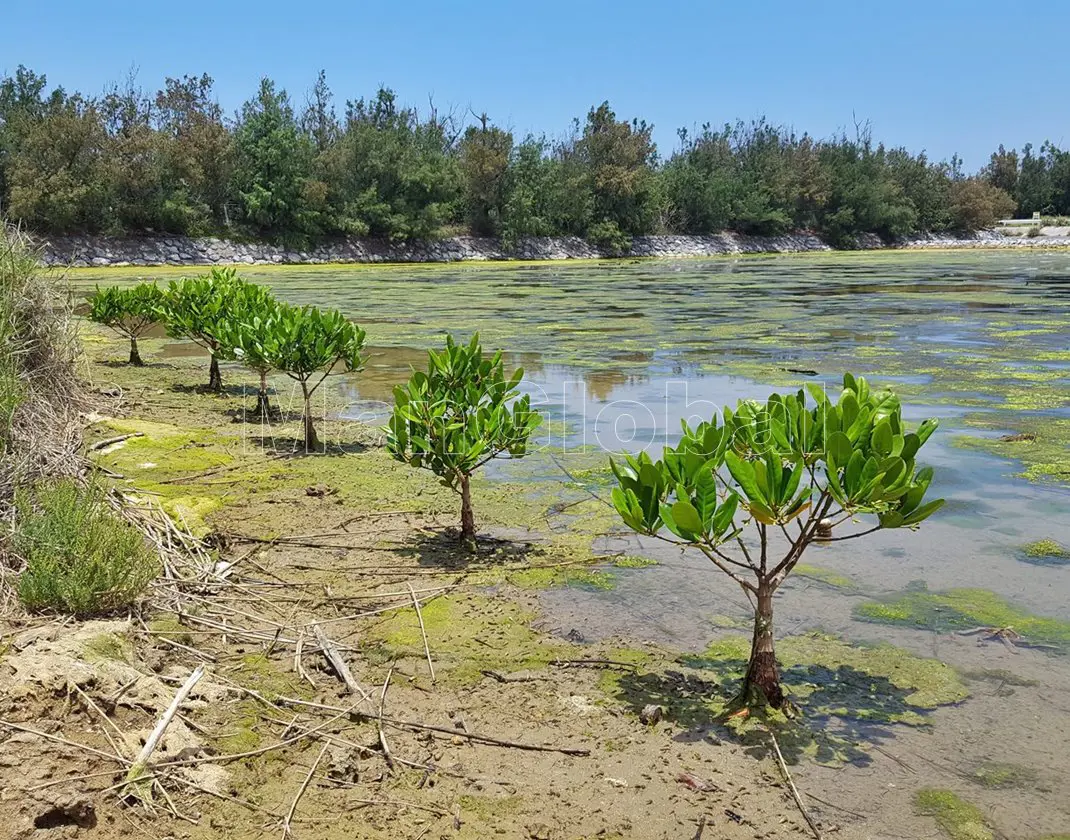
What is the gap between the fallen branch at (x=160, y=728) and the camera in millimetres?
2605

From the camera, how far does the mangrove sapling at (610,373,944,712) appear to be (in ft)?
10.1

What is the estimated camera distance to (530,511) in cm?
585

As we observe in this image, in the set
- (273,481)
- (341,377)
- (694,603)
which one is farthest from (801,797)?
(341,377)

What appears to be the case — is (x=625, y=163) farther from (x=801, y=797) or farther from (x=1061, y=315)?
(x=801, y=797)

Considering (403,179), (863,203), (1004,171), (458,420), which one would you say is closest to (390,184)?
(403,179)

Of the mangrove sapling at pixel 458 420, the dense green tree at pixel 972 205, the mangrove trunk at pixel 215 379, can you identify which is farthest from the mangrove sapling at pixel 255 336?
the dense green tree at pixel 972 205

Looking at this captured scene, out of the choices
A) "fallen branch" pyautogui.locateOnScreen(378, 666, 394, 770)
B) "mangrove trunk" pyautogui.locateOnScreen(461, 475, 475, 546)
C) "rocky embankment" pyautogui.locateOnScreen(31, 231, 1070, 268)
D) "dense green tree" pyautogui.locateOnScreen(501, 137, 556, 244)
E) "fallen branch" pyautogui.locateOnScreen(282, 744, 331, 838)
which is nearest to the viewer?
"fallen branch" pyautogui.locateOnScreen(282, 744, 331, 838)

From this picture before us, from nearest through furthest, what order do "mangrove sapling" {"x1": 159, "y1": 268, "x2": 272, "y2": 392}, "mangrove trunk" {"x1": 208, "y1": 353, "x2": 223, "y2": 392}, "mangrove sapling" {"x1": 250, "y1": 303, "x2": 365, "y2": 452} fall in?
"mangrove sapling" {"x1": 250, "y1": 303, "x2": 365, "y2": 452} → "mangrove sapling" {"x1": 159, "y1": 268, "x2": 272, "y2": 392} → "mangrove trunk" {"x1": 208, "y1": 353, "x2": 223, "y2": 392}

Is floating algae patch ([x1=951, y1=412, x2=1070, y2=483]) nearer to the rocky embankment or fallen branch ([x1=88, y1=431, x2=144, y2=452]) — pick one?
fallen branch ([x1=88, y1=431, x2=144, y2=452])

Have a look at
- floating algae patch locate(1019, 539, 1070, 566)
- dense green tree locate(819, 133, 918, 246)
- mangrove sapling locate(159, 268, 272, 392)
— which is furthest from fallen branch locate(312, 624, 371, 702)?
dense green tree locate(819, 133, 918, 246)

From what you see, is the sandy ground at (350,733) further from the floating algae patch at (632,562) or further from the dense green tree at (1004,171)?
the dense green tree at (1004,171)

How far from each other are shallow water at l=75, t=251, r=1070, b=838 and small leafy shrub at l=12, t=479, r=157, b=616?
71.8 inches

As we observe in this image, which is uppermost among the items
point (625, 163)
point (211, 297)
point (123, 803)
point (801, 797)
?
point (625, 163)

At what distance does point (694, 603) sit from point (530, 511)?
1.70 m
